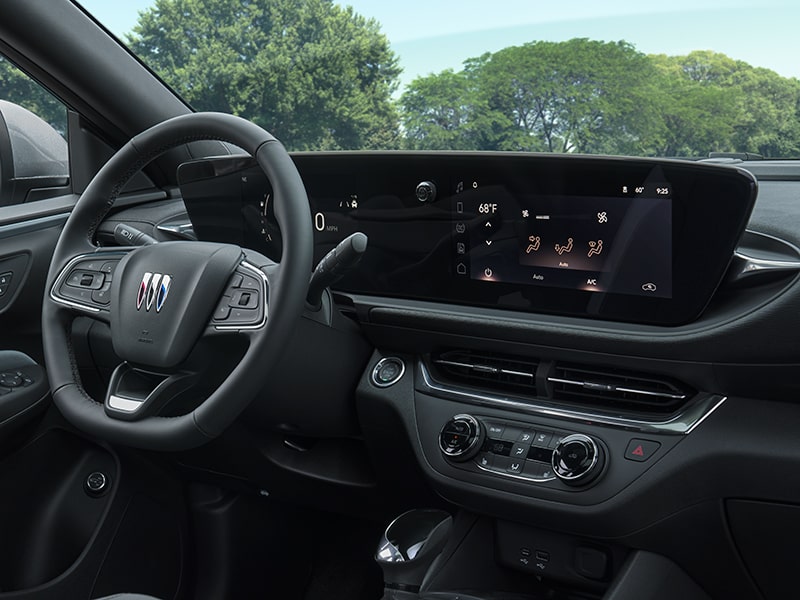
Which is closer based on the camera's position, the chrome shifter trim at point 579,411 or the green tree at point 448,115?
the chrome shifter trim at point 579,411

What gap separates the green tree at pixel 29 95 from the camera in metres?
2.11

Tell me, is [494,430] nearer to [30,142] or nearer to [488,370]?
[488,370]

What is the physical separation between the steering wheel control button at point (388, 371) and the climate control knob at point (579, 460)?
0.43 meters

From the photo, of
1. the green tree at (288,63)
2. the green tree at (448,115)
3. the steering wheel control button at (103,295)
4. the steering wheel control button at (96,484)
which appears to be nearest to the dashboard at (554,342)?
the green tree at (448,115)

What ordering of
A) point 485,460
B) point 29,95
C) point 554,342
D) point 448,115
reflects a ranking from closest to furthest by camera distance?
point 554,342 → point 485,460 → point 448,115 → point 29,95

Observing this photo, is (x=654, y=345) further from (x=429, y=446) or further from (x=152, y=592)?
(x=152, y=592)

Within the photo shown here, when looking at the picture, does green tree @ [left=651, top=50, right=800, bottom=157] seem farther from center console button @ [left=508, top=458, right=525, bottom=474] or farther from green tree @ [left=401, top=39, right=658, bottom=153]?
center console button @ [left=508, top=458, right=525, bottom=474]

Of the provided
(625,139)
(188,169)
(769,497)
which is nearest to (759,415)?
(769,497)

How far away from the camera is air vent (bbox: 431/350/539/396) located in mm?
1665

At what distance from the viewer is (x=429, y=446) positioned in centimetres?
178

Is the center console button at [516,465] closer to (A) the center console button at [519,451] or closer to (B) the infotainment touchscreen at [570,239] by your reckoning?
(A) the center console button at [519,451]

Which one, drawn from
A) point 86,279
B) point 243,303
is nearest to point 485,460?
point 243,303

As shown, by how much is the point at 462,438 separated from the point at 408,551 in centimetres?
28

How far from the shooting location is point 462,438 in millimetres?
1705
